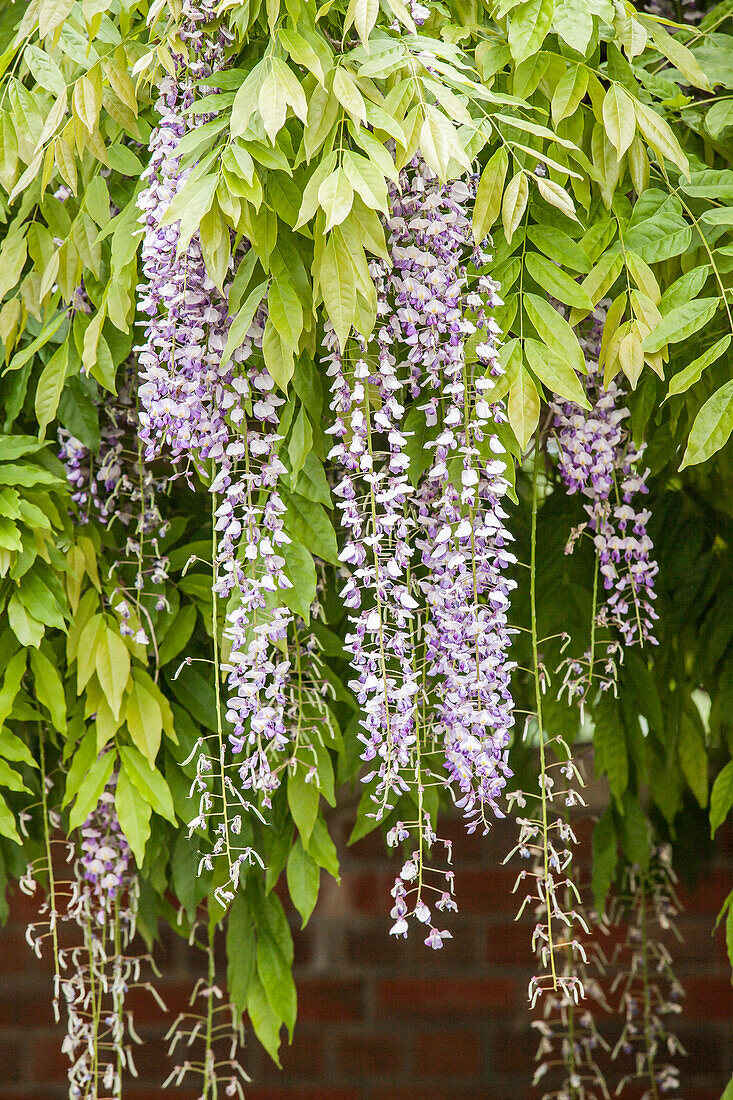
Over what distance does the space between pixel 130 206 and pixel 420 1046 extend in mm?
1731

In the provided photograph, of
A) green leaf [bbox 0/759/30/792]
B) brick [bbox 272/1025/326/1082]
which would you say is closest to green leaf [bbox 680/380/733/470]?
green leaf [bbox 0/759/30/792]

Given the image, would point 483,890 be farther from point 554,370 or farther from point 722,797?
point 554,370

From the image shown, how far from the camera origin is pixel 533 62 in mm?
922

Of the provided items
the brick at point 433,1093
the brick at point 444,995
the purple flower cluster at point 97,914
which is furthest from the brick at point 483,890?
the purple flower cluster at point 97,914

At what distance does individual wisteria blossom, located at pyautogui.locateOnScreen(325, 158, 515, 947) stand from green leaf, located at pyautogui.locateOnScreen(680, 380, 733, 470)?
0.55 ft

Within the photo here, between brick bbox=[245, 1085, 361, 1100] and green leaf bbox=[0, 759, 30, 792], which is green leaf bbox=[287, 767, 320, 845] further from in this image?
brick bbox=[245, 1085, 361, 1100]

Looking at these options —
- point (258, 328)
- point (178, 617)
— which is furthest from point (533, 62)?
point (178, 617)

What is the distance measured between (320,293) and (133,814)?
0.63 m

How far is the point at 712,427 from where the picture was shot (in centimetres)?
91

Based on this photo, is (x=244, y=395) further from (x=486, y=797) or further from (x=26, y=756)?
(x=26, y=756)

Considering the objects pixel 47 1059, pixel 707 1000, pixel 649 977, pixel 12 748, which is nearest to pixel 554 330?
pixel 12 748

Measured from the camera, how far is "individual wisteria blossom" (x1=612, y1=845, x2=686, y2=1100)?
1816 millimetres

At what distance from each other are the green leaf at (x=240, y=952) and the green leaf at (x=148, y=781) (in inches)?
9.5

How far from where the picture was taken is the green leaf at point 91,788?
3.84 ft
